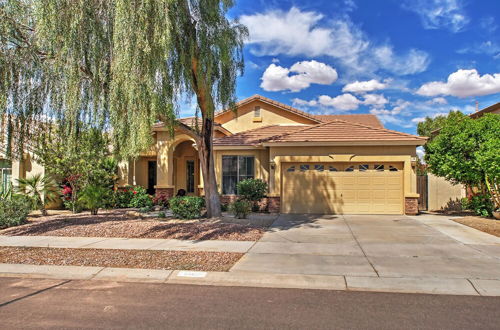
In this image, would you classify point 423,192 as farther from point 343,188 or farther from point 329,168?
point 329,168

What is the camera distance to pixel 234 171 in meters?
16.9

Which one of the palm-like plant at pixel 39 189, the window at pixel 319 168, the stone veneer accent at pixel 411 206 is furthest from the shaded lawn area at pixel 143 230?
the stone veneer accent at pixel 411 206

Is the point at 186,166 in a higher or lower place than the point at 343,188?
higher

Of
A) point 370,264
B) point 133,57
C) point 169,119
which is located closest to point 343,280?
point 370,264

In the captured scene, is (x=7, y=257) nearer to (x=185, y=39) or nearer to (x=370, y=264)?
(x=185, y=39)

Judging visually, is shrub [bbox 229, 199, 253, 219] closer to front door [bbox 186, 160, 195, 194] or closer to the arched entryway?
the arched entryway

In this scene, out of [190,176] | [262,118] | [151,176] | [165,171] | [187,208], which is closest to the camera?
[187,208]

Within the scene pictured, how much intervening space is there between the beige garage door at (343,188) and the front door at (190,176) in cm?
740

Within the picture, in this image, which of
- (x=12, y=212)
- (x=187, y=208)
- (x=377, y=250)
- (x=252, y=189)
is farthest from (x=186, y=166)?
(x=377, y=250)

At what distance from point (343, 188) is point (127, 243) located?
9.56m

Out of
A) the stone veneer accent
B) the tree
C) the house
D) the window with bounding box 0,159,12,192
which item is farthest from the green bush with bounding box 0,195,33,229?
the tree

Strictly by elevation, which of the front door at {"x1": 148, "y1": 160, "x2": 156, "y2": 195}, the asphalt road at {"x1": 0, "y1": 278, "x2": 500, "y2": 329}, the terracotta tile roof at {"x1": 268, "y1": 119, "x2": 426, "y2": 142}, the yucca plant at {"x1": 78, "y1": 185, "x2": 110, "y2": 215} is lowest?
the asphalt road at {"x1": 0, "y1": 278, "x2": 500, "y2": 329}

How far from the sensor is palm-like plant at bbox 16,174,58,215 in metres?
15.2

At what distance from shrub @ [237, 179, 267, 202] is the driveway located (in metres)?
2.68
